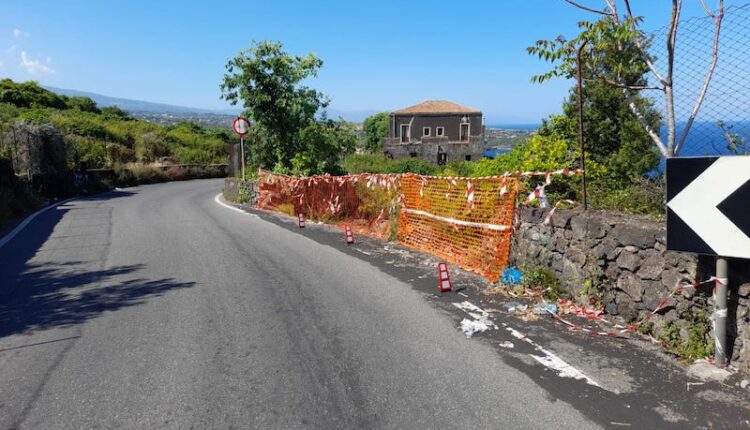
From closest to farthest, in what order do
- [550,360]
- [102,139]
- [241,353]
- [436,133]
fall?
[550,360], [241,353], [102,139], [436,133]

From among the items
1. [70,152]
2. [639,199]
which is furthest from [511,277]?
[70,152]

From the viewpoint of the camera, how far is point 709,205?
14.1 feet

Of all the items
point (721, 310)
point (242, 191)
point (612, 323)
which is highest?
point (242, 191)

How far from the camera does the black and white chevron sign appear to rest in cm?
409

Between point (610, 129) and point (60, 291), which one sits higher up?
point (610, 129)

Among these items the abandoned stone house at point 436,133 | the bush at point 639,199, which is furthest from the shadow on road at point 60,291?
the abandoned stone house at point 436,133

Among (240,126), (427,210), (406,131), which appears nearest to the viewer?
(427,210)

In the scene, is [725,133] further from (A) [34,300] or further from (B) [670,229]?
(A) [34,300]

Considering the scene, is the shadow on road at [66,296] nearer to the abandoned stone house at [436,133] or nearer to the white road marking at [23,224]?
the white road marking at [23,224]

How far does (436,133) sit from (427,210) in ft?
209

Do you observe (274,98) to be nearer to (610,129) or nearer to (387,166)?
(610,129)

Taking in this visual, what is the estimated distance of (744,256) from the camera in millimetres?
4016

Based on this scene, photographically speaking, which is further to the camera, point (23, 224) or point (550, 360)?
point (23, 224)

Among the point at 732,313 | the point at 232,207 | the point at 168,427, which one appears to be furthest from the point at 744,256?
the point at 232,207
